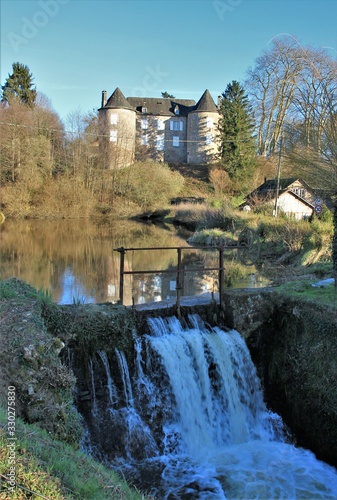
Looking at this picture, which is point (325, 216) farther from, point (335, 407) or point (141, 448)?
point (141, 448)

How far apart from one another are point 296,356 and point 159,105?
5729 cm

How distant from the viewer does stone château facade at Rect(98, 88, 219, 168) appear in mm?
53094

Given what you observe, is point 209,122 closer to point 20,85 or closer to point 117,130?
point 117,130

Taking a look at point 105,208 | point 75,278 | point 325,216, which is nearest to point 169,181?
point 105,208

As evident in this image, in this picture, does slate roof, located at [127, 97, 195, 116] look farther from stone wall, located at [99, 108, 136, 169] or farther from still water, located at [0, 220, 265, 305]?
still water, located at [0, 220, 265, 305]

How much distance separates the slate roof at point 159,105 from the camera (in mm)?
59406

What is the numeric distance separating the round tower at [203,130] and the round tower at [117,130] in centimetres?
846

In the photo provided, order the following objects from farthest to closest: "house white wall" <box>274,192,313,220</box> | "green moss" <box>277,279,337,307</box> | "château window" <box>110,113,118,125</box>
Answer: "château window" <box>110,113,118,125</box>, "house white wall" <box>274,192,313,220</box>, "green moss" <box>277,279,337,307</box>

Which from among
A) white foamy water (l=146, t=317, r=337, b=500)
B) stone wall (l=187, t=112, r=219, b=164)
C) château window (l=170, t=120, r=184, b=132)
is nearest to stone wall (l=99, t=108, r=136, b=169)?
château window (l=170, t=120, r=184, b=132)

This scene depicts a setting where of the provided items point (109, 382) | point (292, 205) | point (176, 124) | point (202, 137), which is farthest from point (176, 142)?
point (109, 382)

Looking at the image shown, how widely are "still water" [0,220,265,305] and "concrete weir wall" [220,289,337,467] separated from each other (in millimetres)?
2739

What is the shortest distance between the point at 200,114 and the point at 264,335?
172 feet

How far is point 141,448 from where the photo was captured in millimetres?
6441

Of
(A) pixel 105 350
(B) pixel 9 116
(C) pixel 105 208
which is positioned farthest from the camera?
(C) pixel 105 208
